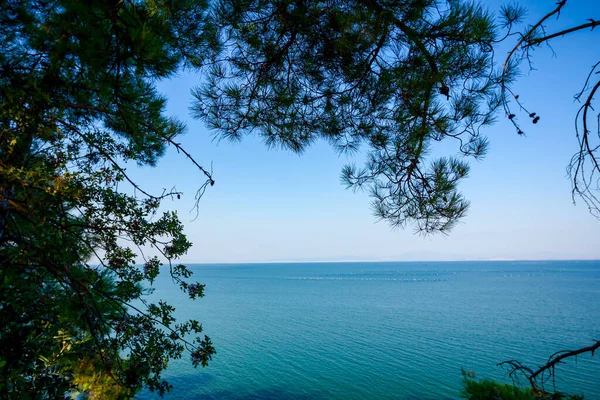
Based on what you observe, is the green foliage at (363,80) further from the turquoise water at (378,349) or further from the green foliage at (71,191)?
the turquoise water at (378,349)

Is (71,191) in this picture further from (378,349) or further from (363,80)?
(378,349)

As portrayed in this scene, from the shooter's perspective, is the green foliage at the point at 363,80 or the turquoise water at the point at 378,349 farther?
the turquoise water at the point at 378,349

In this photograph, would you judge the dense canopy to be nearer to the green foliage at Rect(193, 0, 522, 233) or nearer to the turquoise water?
the green foliage at Rect(193, 0, 522, 233)

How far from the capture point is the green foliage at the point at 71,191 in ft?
5.27

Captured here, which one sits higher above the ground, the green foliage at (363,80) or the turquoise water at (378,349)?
the green foliage at (363,80)

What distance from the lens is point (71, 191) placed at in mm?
1492

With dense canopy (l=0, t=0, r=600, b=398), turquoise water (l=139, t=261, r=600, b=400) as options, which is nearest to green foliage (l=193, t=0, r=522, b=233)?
dense canopy (l=0, t=0, r=600, b=398)

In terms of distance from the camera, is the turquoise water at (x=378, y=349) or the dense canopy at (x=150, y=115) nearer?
the dense canopy at (x=150, y=115)

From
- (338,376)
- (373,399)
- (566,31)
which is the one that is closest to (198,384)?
(338,376)

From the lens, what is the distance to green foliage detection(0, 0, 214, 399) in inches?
63.3

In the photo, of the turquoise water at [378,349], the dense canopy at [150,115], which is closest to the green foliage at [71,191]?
the dense canopy at [150,115]

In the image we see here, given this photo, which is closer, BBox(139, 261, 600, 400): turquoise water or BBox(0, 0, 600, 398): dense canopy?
BBox(0, 0, 600, 398): dense canopy

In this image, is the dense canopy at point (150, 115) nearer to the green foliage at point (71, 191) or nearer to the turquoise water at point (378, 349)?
the green foliage at point (71, 191)

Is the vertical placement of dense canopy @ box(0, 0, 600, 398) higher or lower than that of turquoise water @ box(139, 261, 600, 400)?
higher
